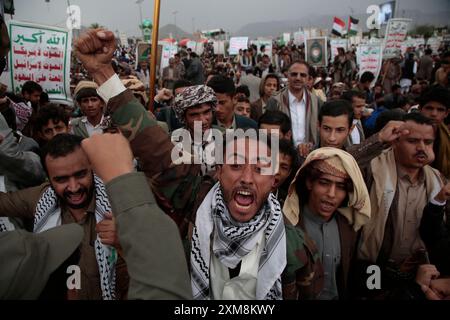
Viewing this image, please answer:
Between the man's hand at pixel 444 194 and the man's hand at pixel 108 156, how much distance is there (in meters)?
1.95

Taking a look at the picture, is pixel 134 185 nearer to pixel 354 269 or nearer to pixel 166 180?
pixel 166 180

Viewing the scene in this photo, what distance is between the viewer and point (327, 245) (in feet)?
6.47

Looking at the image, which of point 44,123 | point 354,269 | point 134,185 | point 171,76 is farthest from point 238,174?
point 171,76

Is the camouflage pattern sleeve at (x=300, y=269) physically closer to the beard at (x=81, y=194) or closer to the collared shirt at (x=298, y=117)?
the beard at (x=81, y=194)

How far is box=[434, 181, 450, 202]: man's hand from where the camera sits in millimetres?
2084

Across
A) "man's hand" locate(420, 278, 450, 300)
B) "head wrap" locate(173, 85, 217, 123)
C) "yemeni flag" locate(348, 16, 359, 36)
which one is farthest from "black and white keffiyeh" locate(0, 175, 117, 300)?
"yemeni flag" locate(348, 16, 359, 36)

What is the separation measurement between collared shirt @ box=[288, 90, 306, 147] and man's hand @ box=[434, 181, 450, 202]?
7.32 feet

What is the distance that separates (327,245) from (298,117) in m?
2.66

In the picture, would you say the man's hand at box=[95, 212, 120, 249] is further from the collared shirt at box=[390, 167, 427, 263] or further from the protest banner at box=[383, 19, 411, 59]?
the protest banner at box=[383, 19, 411, 59]

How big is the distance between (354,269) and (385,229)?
0.33 m

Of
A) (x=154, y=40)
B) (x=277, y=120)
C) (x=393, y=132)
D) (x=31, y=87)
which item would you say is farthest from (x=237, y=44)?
(x=393, y=132)

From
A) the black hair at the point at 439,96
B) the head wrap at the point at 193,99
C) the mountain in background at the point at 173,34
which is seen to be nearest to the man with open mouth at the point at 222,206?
the head wrap at the point at 193,99

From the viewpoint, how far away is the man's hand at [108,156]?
3.03 feet
